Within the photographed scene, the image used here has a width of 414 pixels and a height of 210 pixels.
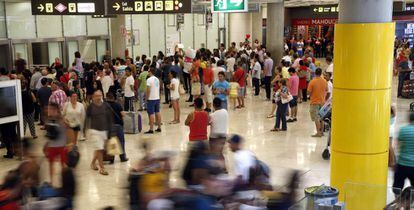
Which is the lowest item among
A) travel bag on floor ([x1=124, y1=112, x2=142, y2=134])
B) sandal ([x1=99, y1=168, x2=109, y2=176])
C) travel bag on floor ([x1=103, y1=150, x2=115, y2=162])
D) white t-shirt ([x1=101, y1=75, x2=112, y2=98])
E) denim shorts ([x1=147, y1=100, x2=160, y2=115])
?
sandal ([x1=99, y1=168, x2=109, y2=176])

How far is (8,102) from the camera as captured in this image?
1173 centimetres

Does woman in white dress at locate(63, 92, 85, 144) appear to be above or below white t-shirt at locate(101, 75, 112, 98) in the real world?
below

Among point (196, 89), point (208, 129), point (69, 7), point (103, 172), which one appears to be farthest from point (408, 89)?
point (103, 172)

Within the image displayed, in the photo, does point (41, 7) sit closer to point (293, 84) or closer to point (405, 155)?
point (293, 84)

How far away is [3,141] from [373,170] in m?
8.10

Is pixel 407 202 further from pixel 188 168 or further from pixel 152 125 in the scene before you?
pixel 152 125

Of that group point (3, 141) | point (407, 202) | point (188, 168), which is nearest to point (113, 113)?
point (3, 141)

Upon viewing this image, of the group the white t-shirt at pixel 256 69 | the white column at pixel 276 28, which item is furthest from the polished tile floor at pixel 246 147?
the white column at pixel 276 28

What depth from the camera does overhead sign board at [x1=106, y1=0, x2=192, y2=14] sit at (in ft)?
50.6

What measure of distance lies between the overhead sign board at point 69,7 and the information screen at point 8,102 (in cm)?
437

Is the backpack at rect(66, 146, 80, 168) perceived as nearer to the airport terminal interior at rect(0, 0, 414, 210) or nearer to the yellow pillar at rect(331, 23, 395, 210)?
the airport terminal interior at rect(0, 0, 414, 210)

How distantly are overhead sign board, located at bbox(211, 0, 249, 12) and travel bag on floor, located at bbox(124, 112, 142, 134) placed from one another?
4.59 metres

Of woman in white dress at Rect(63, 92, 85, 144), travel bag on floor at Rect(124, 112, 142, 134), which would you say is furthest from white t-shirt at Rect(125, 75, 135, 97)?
woman in white dress at Rect(63, 92, 85, 144)

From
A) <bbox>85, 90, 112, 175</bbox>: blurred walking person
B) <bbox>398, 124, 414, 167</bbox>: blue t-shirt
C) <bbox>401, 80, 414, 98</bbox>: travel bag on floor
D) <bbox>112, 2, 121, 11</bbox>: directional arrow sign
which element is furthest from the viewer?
<bbox>401, 80, 414, 98</bbox>: travel bag on floor
